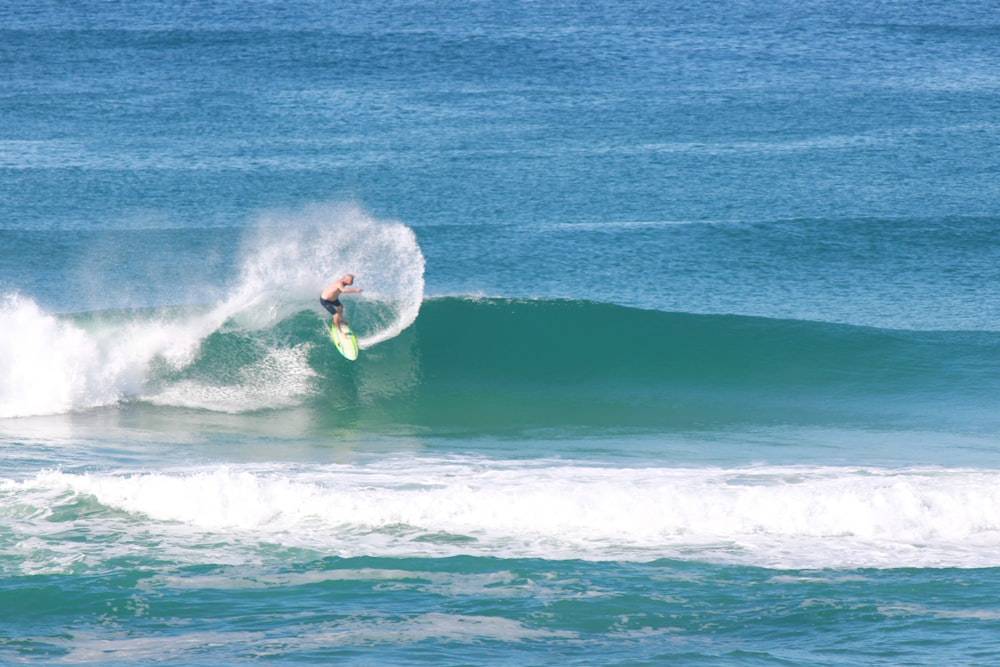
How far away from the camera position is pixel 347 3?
4719 cm

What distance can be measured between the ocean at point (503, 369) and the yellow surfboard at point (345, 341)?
21.1 inches

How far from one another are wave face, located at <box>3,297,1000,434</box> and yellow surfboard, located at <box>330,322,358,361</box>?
53cm

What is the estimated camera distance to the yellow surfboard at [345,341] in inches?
583

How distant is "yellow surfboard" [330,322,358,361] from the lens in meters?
14.8

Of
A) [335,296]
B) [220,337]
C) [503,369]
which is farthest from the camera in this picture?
[503,369]

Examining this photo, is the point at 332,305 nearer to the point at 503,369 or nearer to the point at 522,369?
the point at 503,369

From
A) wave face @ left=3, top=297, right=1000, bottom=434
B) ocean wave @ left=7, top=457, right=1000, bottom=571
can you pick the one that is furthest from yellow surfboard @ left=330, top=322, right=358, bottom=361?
ocean wave @ left=7, top=457, right=1000, bottom=571

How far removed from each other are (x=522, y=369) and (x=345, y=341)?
2.75m

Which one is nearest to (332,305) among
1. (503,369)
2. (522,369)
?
(503,369)

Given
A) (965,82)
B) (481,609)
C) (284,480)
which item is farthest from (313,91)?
(481,609)

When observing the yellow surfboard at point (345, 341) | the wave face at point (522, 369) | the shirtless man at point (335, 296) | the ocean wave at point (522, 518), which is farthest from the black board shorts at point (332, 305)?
the ocean wave at point (522, 518)

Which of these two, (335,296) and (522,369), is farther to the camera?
(522,369)

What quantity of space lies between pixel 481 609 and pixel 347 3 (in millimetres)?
42126

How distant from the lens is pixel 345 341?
49.1ft
